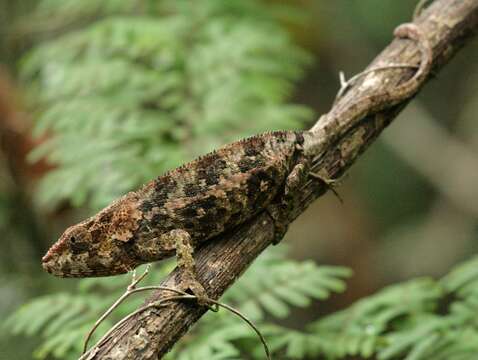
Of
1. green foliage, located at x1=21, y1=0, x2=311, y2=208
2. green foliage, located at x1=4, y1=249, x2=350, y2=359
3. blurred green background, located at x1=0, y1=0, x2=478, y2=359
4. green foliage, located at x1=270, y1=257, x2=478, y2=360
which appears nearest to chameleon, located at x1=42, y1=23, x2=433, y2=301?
green foliage, located at x1=4, y1=249, x2=350, y2=359

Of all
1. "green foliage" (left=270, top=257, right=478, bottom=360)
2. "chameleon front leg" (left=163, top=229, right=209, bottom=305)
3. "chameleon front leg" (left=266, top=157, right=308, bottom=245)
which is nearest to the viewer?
"chameleon front leg" (left=163, top=229, right=209, bottom=305)

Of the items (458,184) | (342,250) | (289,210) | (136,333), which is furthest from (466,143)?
(136,333)

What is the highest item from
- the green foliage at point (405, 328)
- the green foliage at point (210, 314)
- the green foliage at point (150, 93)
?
the green foliage at point (150, 93)

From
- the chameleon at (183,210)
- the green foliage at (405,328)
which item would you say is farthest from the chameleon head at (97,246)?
the green foliage at (405,328)

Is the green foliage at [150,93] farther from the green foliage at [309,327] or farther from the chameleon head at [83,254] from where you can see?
→ the chameleon head at [83,254]

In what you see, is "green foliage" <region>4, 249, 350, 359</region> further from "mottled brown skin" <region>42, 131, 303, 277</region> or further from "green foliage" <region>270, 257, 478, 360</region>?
"mottled brown skin" <region>42, 131, 303, 277</region>

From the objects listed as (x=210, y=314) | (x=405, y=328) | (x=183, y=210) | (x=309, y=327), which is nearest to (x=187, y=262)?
(x=183, y=210)

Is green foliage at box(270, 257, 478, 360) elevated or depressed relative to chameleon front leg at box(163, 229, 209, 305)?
depressed

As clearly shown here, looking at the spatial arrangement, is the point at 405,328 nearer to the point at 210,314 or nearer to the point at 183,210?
the point at 210,314
